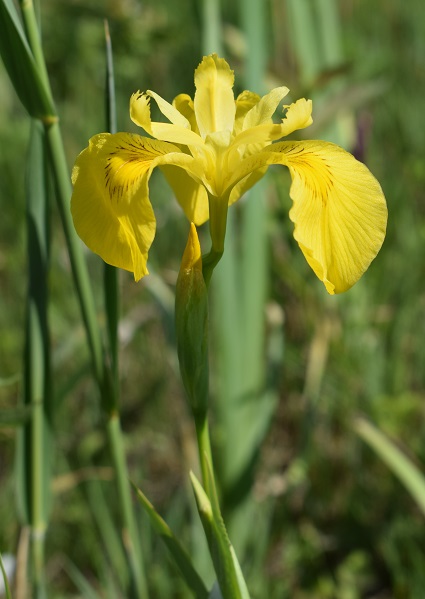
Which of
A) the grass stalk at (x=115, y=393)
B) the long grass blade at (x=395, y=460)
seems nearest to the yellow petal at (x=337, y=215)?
the grass stalk at (x=115, y=393)

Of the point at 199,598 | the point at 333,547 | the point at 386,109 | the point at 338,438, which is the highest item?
the point at 386,109

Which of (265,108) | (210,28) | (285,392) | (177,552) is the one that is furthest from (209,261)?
(285,392)

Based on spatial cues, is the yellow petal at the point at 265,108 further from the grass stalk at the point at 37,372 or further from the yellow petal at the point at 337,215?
the grass stalk at the point at 37,372

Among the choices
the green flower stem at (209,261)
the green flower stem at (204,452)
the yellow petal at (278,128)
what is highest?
the yellow petal at (278,128)

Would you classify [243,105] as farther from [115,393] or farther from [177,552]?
[177,552]

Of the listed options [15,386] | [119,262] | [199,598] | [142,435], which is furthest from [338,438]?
[119,262]

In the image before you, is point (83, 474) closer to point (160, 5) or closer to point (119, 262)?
point (119, 262)
